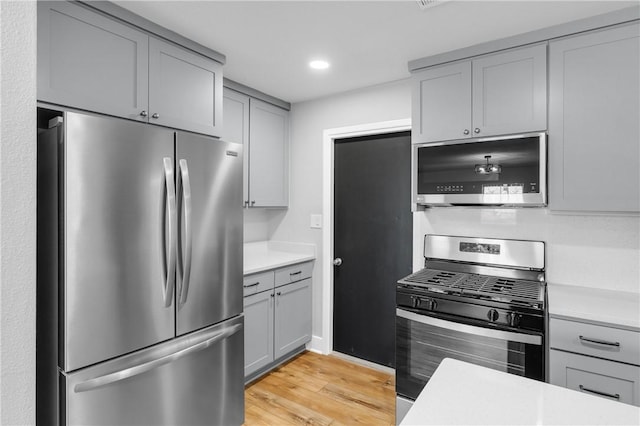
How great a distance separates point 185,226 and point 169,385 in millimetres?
772

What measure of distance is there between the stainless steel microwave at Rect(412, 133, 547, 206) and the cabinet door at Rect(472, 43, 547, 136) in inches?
3.2

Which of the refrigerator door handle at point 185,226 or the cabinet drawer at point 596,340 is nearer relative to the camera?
the cabinet drawer at point 596,340

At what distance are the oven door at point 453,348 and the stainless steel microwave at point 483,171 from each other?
763 mm

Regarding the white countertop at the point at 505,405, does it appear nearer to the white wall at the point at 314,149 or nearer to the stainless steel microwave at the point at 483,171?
the stainless steel microwave at the point at 483,171

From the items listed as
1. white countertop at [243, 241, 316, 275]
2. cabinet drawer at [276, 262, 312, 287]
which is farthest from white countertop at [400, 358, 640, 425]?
cabinet drawer at [276, 262, 312, 287]

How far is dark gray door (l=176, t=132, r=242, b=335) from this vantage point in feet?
5.72

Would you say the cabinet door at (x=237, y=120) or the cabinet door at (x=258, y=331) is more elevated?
the cabinet door at (x=237, y=120)

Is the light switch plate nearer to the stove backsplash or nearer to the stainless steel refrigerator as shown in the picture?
the stove backsplash

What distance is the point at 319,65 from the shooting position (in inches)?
99.5

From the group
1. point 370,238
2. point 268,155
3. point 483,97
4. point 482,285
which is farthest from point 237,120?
point 482,285

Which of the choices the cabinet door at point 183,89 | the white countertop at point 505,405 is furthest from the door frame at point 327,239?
the white countertop at point 505,405

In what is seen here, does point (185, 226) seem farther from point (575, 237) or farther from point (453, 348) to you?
point (575, 237)

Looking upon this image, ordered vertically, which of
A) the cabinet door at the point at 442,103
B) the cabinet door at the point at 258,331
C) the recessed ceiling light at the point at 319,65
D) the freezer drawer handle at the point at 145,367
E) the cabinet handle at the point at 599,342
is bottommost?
the cabinet door at the point at 258,331

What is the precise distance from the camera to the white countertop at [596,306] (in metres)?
1.61
